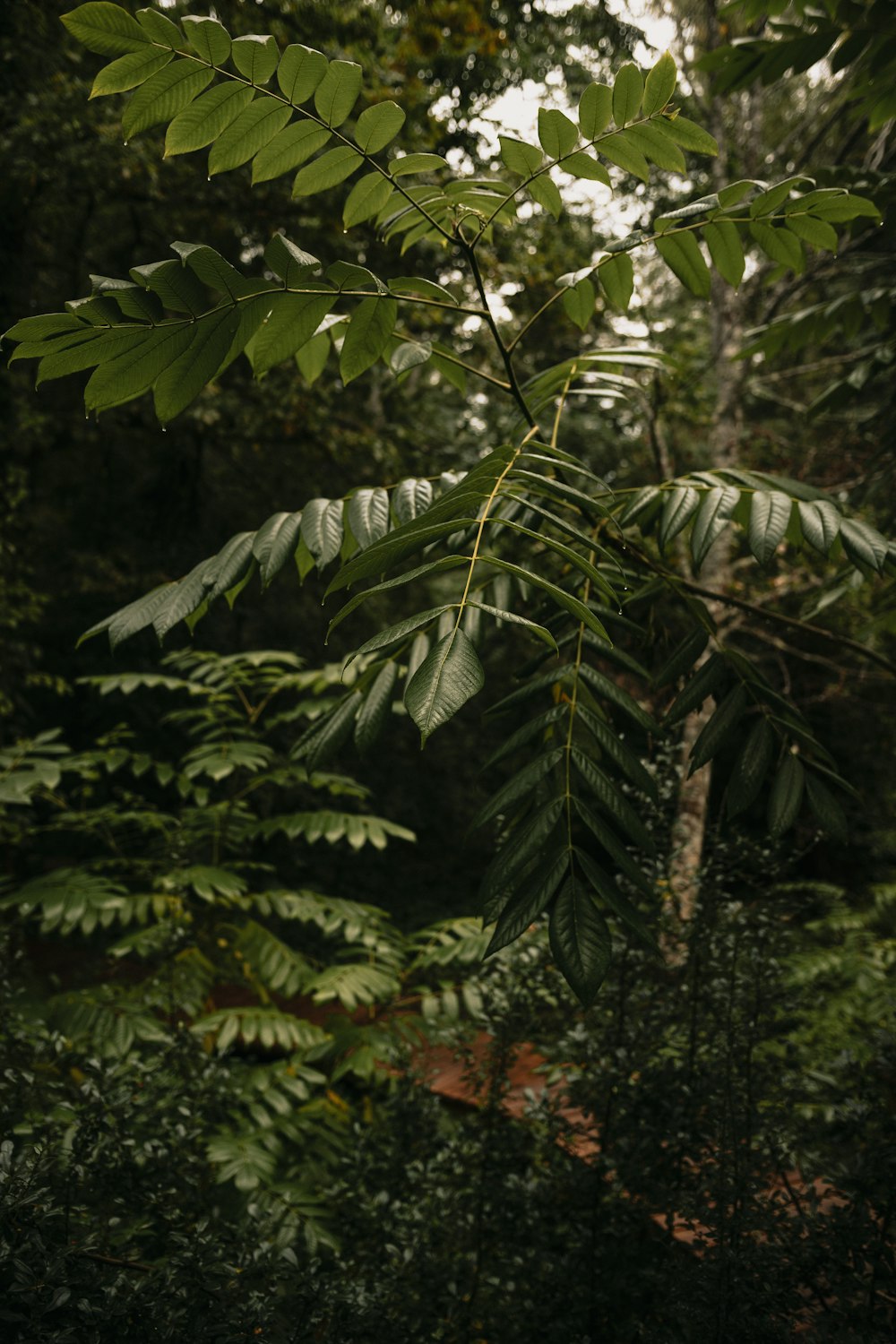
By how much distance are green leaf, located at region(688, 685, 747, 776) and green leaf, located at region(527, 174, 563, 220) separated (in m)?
0.77

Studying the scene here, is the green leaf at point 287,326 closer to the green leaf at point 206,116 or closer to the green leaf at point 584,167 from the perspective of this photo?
the green leaf at point 206,116

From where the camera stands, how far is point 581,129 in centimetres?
118

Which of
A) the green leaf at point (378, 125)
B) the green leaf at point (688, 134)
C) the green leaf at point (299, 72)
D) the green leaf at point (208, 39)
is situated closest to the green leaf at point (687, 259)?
the green leaf at point (688, 134)

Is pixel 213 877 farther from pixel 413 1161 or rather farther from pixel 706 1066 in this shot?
pixel 706 1066

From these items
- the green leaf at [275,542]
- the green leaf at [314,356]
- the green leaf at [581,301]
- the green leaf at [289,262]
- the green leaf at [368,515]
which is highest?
the green leaf at [581,301]

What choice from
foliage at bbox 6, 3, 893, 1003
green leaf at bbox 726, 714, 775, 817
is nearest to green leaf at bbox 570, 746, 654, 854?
foliage at bbox 6, 3, 893, 1003

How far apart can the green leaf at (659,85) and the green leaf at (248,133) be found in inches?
20.0

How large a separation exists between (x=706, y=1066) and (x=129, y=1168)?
1242mm

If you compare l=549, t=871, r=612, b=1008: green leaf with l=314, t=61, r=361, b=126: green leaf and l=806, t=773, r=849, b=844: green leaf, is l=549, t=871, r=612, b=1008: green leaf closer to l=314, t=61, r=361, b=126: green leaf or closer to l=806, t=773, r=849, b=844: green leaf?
l=806, t=773, r=849, b=844: green leaf

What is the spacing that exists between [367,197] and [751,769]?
1041 millimetres

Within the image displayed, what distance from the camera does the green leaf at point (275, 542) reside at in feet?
4.02

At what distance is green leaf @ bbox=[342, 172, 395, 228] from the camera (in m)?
1.21

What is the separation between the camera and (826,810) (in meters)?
1.20

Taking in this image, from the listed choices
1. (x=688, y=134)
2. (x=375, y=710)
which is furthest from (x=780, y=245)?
(x=375, y=710)
